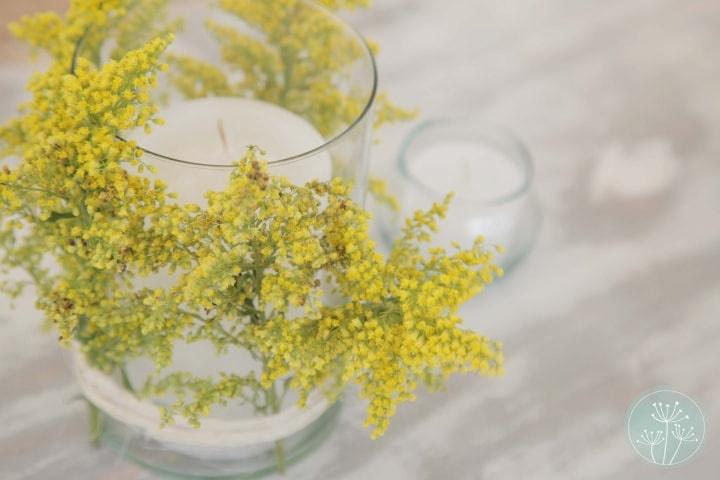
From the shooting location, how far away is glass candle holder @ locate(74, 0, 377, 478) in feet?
1.93

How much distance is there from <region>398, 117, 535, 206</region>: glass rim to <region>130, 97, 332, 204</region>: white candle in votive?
0.73 feet

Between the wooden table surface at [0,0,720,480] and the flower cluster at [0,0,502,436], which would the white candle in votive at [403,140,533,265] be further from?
the flower cluster at [0,0,502,436]

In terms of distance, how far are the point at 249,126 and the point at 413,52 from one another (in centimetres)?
49

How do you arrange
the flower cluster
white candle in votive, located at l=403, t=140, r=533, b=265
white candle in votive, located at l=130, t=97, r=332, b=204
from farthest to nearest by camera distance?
white candle in votive, located at l=403, t=140, r=533, b=265, white candle in votive, located at l=130, t=97, r=332, b=204, the flower cluster

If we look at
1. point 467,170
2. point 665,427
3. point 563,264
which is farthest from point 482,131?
point 665,427

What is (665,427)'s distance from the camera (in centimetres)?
74

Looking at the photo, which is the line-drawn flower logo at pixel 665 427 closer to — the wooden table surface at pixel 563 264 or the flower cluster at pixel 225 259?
the wooden table surface at pixel 563 264

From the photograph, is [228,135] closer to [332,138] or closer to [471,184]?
[332,138]

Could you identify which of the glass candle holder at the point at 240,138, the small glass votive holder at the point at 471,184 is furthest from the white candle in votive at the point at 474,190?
the glass candle holder at the point at 240,138

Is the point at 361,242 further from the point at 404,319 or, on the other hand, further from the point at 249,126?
the point at 249,126

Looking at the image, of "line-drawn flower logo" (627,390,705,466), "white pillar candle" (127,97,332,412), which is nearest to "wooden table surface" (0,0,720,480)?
"line-drawn flower logo" (627,390,705,466)

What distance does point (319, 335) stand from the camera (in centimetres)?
50

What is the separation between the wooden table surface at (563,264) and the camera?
705 millimetres

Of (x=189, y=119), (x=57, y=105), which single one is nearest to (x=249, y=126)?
(x=189, y=119)
